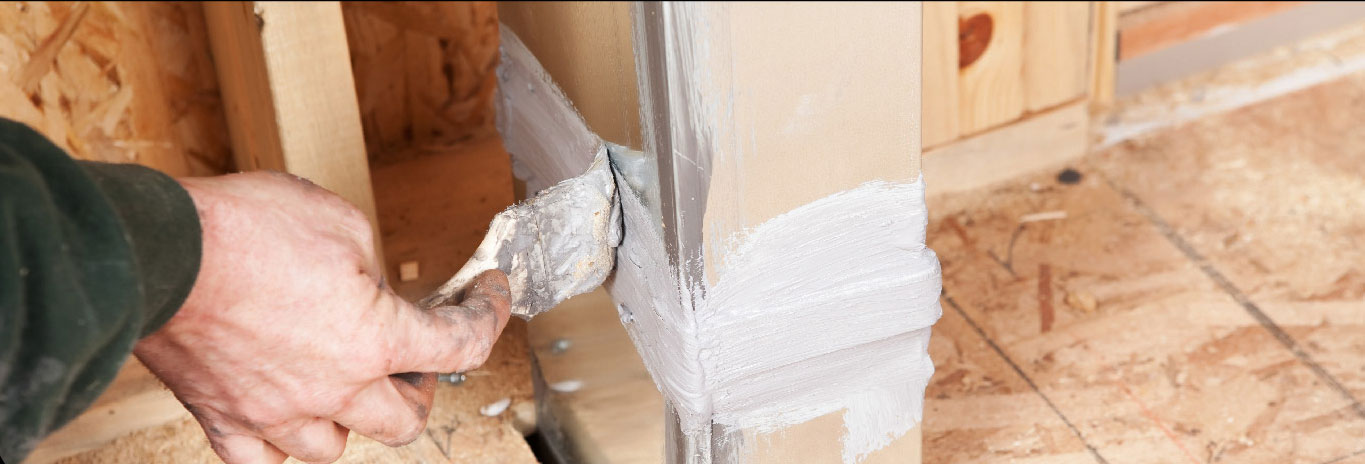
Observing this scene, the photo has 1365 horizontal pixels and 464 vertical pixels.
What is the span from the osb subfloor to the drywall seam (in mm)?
532

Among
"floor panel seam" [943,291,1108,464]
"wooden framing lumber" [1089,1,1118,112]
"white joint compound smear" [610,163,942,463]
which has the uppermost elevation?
"white joint compound smear" [610,163,942,463]

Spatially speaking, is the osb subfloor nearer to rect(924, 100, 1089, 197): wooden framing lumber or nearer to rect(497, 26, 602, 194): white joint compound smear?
rect(924, 100, 1089, 197): wooden framing lumber

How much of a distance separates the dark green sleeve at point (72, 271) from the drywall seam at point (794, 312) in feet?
1.36

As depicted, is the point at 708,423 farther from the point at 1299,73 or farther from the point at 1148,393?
the point at 1299,73

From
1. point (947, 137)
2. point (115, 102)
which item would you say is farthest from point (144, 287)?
point (947, 137)

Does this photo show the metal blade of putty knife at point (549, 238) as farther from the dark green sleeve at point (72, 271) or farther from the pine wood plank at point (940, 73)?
the pine wood plank at point (940, 73)

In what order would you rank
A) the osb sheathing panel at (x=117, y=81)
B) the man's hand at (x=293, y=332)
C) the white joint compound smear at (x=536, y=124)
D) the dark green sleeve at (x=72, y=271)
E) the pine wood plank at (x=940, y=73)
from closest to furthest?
1. the dark green sleeve at (x=72, y=271)
2. the man's hand at (x=293, y=332)
3. the white joint compound smear at (x=536, y=124)
4. the osb sheathing panel at (x=117, y=81)
5. the pine wood plank at (x=940, y=73)

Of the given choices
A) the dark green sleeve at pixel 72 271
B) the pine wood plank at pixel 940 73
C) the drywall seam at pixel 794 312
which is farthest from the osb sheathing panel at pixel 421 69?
the dark green sleeve at pixel 72 271

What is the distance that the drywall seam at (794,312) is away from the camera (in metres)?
1.15

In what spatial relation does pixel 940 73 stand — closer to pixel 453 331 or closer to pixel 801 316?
pixel 801 316

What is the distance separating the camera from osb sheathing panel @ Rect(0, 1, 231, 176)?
204 centimetres

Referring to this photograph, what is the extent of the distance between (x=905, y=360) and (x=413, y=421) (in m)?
0.49

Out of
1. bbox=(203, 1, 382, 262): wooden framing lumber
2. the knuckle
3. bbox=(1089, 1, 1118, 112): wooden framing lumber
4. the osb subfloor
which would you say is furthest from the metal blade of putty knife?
bbox=(1089, 1, 1118, 112): wooden framing lumber

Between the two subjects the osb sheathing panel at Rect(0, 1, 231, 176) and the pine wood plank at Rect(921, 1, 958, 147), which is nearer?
the osb sheathing panel at Rect(0, 1, 231, 176)
